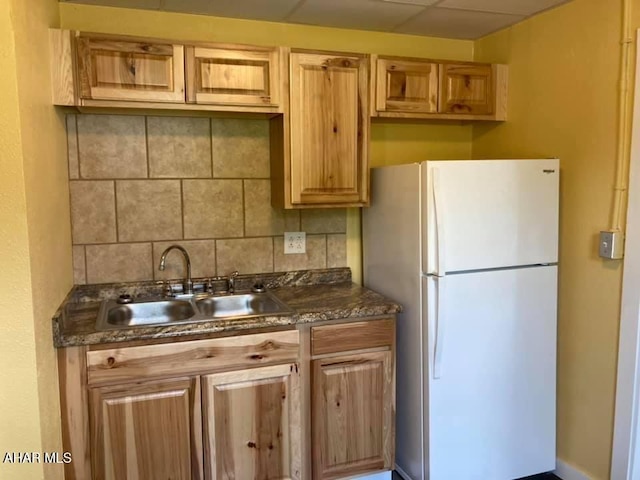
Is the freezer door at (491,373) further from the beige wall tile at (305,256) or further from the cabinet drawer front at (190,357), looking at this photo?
the beige wall tile at (305,256)

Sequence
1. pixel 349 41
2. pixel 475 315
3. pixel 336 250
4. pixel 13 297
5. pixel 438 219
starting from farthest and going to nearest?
pixel 336 250 < pixel 349 41 < pixel 475 315 < pixel 438 219 < pixel 13 297

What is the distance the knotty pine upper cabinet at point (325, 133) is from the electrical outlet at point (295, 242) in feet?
0.96

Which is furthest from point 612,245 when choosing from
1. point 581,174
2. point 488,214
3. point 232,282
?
point 232,282

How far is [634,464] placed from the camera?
210 cm

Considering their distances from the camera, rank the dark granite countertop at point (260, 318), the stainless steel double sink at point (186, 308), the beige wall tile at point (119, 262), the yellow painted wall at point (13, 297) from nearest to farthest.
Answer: the yellow painted wall at point (13, 297) → the dark granite countertop at point (260, 318) → the stainless steel double sink at point (186, 308) → the beige wall tile at point (119, 262)

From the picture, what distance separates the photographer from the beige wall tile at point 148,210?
248 cm

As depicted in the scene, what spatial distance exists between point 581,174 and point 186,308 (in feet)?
6.26

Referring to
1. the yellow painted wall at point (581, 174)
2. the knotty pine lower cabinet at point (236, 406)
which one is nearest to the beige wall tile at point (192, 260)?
the knotty pine lower cabinet at point (236, 406)

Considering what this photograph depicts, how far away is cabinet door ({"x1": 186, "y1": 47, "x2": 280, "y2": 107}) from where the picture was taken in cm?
224

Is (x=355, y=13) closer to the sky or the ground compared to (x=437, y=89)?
closer to the sky

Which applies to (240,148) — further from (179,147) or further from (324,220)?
(324,220)

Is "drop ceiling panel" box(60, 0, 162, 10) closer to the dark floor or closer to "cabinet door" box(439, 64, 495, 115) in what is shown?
"cabinet door" box(439, 64, 495, 115)

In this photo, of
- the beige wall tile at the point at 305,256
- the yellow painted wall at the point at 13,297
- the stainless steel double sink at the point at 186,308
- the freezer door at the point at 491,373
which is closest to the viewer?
the yellow painted wall at the point at 13,297

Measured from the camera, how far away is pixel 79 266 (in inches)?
96.3
